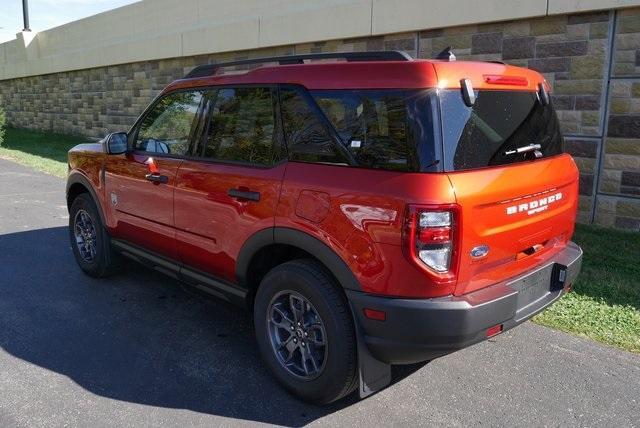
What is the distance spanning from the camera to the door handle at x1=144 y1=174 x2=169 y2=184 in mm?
3996

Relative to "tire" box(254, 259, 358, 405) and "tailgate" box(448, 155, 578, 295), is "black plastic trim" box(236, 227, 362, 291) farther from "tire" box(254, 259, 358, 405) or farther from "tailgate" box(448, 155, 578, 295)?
"tailgate" box(448, 155, 578, 295)

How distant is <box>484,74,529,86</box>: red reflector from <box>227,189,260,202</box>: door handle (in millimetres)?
1432

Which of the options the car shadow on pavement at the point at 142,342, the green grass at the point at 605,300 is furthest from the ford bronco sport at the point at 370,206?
the green grass at the point at 605,300

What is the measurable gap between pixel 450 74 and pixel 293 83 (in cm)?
94

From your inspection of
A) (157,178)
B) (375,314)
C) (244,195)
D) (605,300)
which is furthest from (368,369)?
(605,300)

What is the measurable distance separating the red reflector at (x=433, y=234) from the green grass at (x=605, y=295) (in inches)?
80.4

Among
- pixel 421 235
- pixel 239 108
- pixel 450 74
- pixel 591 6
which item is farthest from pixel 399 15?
pixel 421 235

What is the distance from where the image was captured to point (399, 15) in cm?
794

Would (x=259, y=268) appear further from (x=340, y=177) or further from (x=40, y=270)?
(x=40, y=270)

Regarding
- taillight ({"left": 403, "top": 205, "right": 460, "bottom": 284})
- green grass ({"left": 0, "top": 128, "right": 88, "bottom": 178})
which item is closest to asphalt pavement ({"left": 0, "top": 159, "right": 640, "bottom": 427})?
taillight ({"left": 403, "top": 205, "right": 460, "bottom": 284})

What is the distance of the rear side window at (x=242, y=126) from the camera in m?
3.35

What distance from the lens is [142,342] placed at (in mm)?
3881

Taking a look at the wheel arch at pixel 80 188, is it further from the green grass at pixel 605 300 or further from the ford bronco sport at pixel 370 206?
the green grass at pixel 605 300

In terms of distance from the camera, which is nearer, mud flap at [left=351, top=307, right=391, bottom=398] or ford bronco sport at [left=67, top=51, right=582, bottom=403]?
ford bronco sport at [left=67, top=51, right=582, bottom=403]
